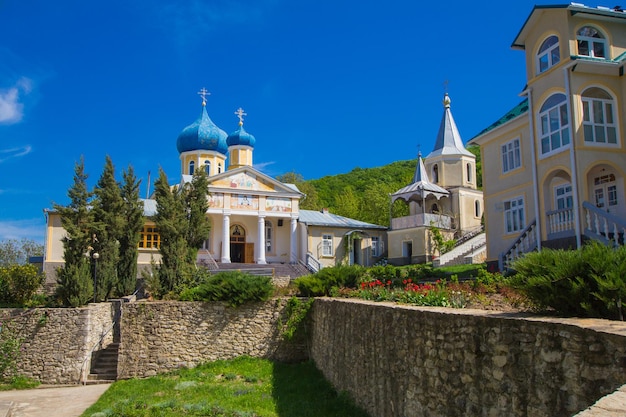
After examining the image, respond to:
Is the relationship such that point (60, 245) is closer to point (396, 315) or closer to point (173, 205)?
point (173, 205)

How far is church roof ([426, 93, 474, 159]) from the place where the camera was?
42406 millimetres

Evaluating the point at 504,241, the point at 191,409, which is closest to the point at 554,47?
the point at 504,241

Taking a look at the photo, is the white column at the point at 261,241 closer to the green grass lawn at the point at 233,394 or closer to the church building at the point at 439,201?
the church building at the point at 439,201

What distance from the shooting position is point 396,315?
8.60 m

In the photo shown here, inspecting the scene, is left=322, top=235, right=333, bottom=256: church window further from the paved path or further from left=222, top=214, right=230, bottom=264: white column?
the paved path

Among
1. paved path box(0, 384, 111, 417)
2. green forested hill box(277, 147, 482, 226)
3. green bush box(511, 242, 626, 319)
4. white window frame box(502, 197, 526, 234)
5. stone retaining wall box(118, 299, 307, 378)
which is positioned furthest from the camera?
green forested hill box(277, 147, 482, 226)

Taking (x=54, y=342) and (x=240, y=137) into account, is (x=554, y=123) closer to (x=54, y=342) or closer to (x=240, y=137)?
(x=54, y=342)

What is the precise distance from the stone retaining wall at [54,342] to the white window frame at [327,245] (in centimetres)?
1993

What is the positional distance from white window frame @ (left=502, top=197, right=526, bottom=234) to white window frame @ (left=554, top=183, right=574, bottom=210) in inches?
48.4

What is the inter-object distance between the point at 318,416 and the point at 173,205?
46.3ft

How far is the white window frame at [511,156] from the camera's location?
69.8 feet

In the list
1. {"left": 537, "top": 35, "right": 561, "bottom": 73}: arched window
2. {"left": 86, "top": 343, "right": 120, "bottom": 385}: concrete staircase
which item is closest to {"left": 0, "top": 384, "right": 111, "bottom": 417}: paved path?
{"left": 86, "top": 343, "right": 120, "bottom": 385}: concrete staircase

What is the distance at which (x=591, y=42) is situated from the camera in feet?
57.5

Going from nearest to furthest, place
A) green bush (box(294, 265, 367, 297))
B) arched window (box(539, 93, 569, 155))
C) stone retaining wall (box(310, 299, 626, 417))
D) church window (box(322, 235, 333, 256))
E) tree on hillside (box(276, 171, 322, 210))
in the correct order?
stone retaining wall (box(310, 299, 626, 417)) → arched window (box(539, 93, 569, 155)) → green bush (box(294, 265, 367, 297)) → church window (box(322, 235, 333, 256)) → tree on hillside (box(276, 171, 322, 210))
